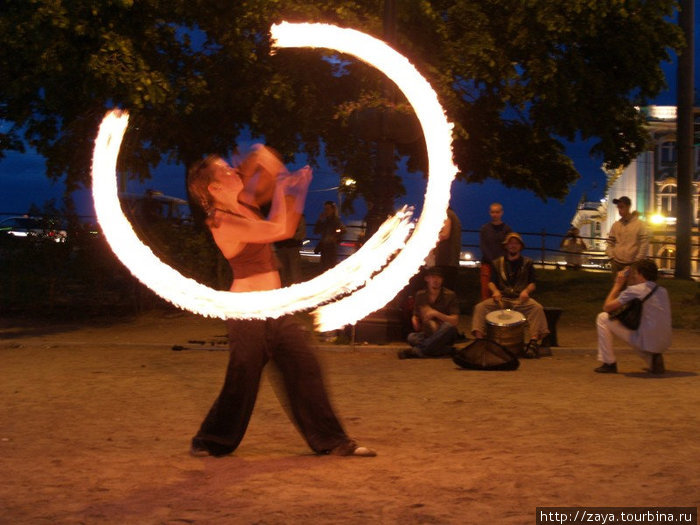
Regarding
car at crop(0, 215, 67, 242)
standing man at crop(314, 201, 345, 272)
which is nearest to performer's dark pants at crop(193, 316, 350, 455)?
standing man at crop(314, 201, 345, 272)

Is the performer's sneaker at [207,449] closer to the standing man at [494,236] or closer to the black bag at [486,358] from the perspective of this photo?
the black bag at [486,358]

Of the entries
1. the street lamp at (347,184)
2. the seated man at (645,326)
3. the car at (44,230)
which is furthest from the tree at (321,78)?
the seated man at (645,326)

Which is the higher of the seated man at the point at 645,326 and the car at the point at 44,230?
the car at the point at 44,230

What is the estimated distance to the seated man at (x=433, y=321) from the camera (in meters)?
12.3

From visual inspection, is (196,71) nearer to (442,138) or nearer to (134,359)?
(134,359)

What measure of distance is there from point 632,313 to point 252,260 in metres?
5.73

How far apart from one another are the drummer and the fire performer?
21.3 feet

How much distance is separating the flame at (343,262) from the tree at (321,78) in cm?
276

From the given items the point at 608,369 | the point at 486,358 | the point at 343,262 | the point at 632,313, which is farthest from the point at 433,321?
the point at 343,262

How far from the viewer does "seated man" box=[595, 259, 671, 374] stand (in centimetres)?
1081


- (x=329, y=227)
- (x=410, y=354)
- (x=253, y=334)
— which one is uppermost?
(x=329, y=227)

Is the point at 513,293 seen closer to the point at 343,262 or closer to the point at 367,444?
the point at 343,262

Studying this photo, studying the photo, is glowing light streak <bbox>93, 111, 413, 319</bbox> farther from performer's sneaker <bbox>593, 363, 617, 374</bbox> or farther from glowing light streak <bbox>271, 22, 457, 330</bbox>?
performer's sneaker <bbox>593, 363, 617, 374</bbox>

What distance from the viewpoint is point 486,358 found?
11.0 metres
